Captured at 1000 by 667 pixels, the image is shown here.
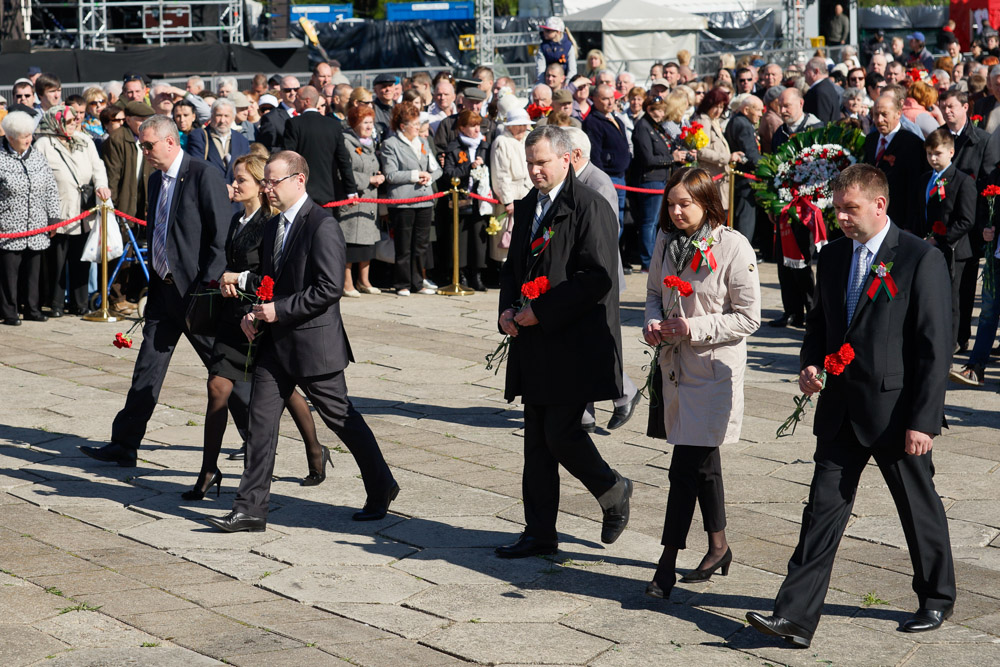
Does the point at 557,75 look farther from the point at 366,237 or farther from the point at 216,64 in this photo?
the point at 216,64

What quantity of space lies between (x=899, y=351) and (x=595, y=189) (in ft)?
10.2

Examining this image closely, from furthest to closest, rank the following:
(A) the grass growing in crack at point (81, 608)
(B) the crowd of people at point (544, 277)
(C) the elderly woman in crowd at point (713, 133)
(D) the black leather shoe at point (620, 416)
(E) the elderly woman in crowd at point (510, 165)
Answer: (C) the elderly woman in crowd at point (713, 133) → (E) the elderly woman in crowd at point (510, 165) → (D) the black leather shoe at point (620, 416) → (A) the grass growing in crack at point (81, 608) → (B) the crowd of people at point (544, 277)

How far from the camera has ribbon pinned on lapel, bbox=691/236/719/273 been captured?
5469mm

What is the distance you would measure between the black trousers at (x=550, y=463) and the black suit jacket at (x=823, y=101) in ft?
37.3

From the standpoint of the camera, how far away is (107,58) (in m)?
23.7

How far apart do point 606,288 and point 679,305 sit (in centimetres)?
39

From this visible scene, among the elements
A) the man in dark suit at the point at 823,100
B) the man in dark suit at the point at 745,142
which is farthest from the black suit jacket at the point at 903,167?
the man in dark suit at the point at 823,100

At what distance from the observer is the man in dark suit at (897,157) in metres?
10.1

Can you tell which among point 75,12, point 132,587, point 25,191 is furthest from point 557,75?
point 75,12

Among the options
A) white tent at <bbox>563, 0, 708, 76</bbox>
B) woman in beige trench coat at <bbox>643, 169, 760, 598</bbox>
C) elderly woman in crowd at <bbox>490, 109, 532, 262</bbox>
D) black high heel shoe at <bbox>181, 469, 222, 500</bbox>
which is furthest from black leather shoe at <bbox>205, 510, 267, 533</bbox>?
white tent at <bbox>563, 0, 708, 76</bbox>

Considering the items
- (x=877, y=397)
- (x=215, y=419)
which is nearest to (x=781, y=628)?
(x=877, y=397)

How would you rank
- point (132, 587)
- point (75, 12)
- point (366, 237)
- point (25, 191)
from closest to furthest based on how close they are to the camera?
1. point (132, 587)
2. point (25, 191)
3. point (366, 237)
4. point (75, 12)

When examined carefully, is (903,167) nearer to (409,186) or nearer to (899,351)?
(409,186)

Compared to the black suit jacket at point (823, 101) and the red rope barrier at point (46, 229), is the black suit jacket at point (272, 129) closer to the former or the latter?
the red rope barrier at point (46, 229)
